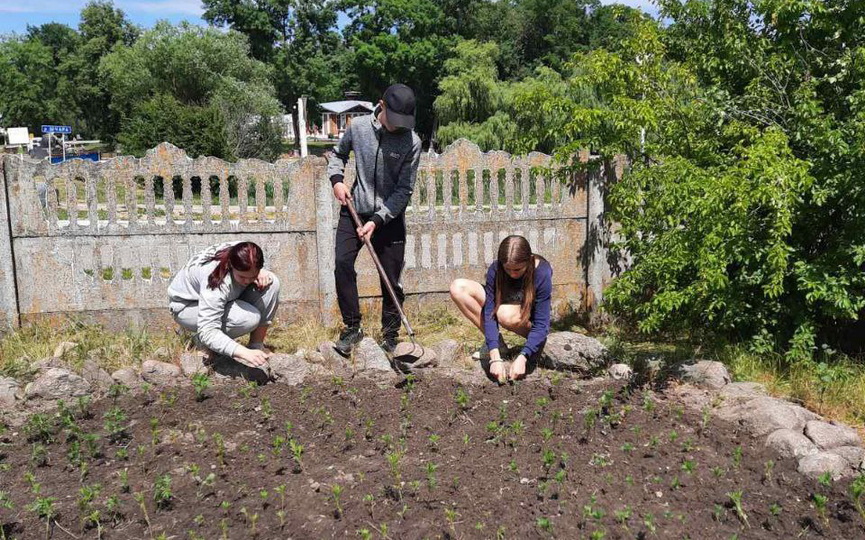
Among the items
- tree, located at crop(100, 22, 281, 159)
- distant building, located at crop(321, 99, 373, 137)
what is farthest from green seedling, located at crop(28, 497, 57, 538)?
distant building, located at crop(321, 99, 373, 137)

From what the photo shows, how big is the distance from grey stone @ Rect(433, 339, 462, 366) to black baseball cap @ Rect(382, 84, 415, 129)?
1.47 meters

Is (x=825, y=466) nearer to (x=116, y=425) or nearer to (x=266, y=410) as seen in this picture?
(x=266, y=410)

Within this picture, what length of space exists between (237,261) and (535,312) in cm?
186

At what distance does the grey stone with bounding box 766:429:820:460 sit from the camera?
3531mm

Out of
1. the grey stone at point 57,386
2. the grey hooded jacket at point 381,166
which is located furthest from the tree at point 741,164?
the grey stone at point 57,386

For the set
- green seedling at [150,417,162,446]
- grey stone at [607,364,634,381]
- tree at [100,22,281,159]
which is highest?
tree at [100,22,281,159]

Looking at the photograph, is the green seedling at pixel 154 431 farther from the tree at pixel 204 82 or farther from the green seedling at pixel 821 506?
the tree at pixel 204 82

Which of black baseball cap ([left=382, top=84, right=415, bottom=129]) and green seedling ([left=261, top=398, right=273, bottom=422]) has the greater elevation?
black baseball cap ([left=382, top=84, right=415, bottom=129])

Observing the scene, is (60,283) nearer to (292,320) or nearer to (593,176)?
(292,320)

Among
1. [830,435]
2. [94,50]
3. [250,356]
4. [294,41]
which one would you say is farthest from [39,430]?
[94,50]

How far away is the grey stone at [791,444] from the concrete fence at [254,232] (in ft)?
10.4

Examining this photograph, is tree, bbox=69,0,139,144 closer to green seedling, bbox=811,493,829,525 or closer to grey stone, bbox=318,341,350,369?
grey stone, bbox=318,341,350,369

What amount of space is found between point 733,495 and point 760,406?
3.43ft

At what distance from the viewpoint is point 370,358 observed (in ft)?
15.8
